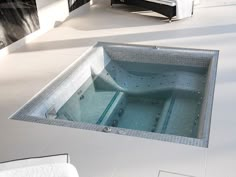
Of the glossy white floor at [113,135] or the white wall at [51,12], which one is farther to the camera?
the white wall at [51,12]

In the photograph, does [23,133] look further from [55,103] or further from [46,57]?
[46,57]

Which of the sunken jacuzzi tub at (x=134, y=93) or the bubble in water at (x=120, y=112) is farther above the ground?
the sunken jacuzzi tub at (x=134, y=93)

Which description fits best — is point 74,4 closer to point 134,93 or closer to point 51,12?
point 51,12

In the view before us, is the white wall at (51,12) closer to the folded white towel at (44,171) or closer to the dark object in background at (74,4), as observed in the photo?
the dark object in background at (74,4)

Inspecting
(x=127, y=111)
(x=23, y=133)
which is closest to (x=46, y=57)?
(x=127, y=111)

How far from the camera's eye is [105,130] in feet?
6.99

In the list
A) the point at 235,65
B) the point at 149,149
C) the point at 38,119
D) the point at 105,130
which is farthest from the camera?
the point at 235,65

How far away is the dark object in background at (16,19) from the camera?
3361 millimetres

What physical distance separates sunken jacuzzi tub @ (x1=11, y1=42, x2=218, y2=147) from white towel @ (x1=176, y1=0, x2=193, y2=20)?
48.9 inches

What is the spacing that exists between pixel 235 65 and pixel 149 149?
1.61 m

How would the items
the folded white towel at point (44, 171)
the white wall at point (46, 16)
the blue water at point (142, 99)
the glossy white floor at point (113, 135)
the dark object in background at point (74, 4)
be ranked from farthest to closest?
the dark object in background at point (74, 4) → the white wall at point (46, 16) → the blue water at point (142, 99) → the glossy white floor at point (113, 135) → the folded white towel at point (44, 171)

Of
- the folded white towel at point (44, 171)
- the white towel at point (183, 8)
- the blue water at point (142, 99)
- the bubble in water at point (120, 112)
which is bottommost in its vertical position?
the bubble in water at point (120, 112)

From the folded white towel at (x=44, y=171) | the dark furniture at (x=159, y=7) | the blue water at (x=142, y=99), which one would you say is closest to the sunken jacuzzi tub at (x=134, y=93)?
the blue water at (x=142, y=99)

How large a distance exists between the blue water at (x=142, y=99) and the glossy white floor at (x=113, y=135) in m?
0.32
